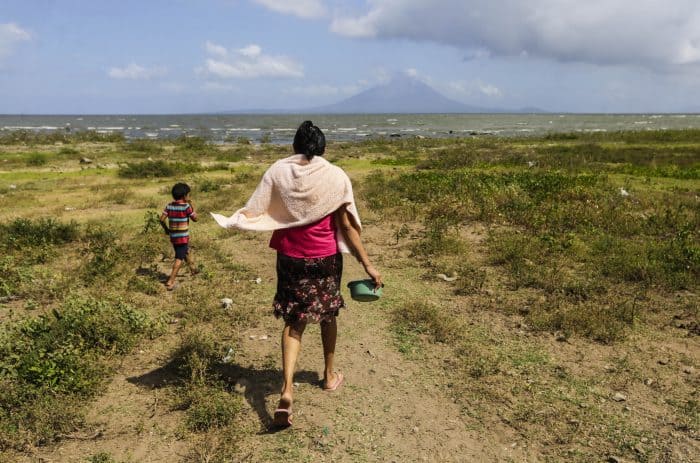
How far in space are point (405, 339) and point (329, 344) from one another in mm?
1361

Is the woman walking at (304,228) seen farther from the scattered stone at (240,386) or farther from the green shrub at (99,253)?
the green shrub at (99,253)

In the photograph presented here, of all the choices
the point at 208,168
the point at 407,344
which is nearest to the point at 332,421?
the point at 407,344

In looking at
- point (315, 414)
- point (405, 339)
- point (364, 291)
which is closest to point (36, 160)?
point (405, 339)

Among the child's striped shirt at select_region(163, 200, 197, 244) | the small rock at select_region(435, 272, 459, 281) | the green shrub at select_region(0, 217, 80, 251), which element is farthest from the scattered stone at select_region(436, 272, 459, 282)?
the green shrub at select_region(0, 217, 80, 251)

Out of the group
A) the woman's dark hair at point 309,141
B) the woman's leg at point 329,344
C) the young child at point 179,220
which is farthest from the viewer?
the young child at point 179,220

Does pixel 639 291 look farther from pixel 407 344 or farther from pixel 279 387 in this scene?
pixel 279 387

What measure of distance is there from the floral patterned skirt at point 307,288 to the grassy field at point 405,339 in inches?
32.2

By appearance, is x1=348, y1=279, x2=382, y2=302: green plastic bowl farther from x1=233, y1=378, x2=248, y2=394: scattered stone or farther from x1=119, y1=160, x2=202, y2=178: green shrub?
x1=119, y1=160, x2=202, y2=178: green shrub

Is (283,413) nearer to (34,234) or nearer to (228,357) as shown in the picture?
(228,357)

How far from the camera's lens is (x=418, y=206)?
10375 millimetres

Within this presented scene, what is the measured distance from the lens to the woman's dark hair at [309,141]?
11.1 ft

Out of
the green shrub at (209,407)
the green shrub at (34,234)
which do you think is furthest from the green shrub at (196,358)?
the green shrub at (34,234)

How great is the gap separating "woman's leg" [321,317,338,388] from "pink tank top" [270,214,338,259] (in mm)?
586

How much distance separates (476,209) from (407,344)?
564 centimetres
